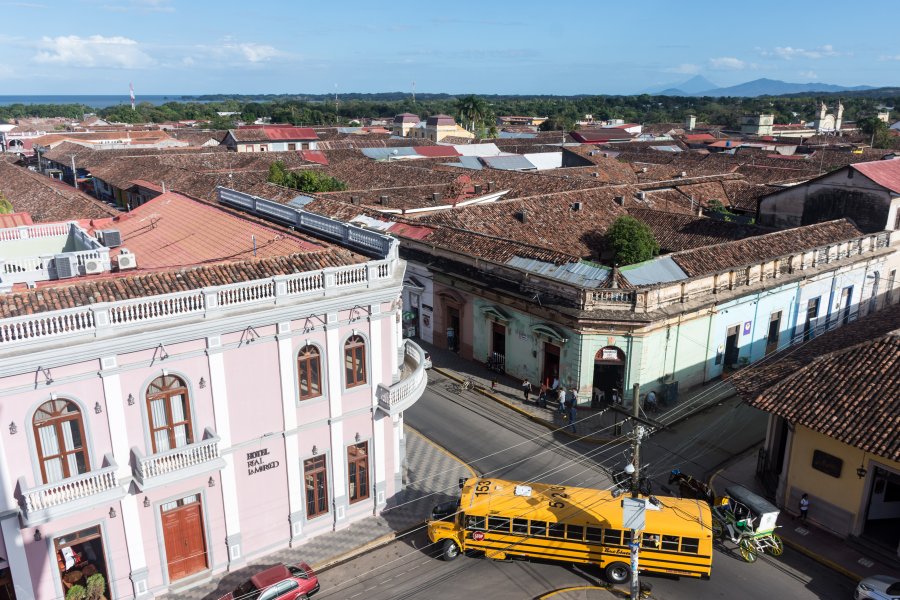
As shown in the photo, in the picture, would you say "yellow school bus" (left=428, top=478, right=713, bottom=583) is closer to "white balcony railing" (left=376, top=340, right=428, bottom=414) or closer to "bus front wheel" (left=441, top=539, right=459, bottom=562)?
"bus front wheel" (left=441, top=539, right=459, bottom=562)

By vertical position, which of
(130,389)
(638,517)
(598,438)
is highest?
(130,389)

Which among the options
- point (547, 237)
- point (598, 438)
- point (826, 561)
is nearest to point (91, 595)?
point (598, 438)

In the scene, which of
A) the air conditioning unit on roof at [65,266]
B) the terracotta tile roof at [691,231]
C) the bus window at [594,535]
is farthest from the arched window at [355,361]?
the terracotta tile roof at [691,231]

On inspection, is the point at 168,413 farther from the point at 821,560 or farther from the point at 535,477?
the point at 821,560

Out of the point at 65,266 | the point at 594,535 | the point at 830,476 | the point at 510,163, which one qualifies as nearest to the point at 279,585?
the point at 594,535

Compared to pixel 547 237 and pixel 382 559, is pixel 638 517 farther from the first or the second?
pixel 547 237

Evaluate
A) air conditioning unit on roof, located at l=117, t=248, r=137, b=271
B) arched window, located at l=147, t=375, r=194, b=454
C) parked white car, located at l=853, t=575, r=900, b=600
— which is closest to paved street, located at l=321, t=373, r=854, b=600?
parked white car, located at l=853, t=575, r=900, b=600
